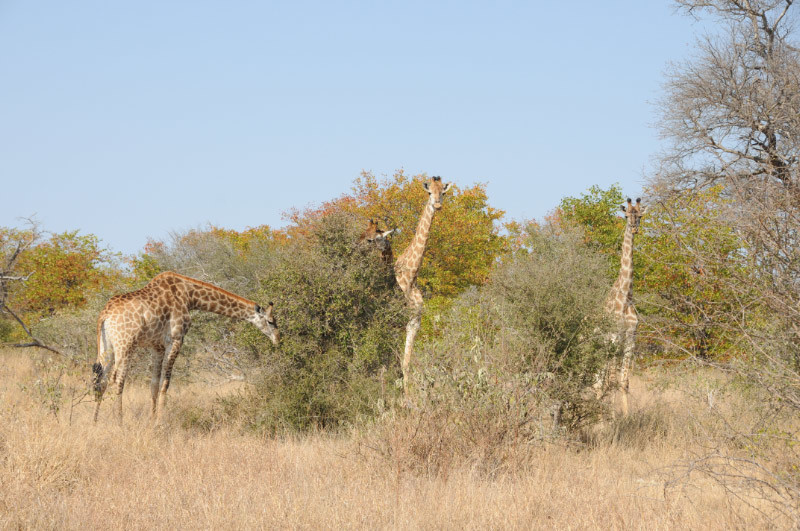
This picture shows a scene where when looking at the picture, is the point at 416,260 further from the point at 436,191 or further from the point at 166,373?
the point at 166,373

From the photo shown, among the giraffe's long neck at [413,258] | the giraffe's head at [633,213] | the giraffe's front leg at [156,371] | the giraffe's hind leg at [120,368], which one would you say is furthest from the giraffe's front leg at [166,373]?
the giraffe's head at [633,213]

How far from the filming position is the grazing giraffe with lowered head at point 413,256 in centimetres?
1128

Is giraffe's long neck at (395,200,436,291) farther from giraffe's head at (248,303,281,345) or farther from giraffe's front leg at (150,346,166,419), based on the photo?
giraffe's front leg at (150,346,166,419)

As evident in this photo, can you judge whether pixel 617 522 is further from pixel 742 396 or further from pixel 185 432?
pixel 185 432

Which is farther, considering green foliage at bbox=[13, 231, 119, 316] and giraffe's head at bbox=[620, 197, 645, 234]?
green foliage at bbox=[13, 231, 119, 316]

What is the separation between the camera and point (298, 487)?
6.89 meters

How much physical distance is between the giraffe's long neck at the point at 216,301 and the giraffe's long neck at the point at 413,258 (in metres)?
2.59

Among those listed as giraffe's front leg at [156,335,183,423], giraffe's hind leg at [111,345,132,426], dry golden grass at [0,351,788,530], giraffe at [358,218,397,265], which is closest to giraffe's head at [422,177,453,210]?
giraffe at [358,218,397,265]

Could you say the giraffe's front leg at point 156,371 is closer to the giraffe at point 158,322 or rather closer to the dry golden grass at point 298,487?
the giraffe at point 158,322

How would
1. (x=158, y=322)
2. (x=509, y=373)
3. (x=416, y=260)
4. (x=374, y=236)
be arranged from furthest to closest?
(x=416, y=260) → (x=374, y=236) → (x=158, y=322) → (x=509, y=373)

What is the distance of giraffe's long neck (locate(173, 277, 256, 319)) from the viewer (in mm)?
11148

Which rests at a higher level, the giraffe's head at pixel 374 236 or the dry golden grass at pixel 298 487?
the giraffe's head at pixel 374 236

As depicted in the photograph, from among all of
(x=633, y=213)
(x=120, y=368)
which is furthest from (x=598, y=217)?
(x=120, y=368)

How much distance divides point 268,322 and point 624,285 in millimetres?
6961
